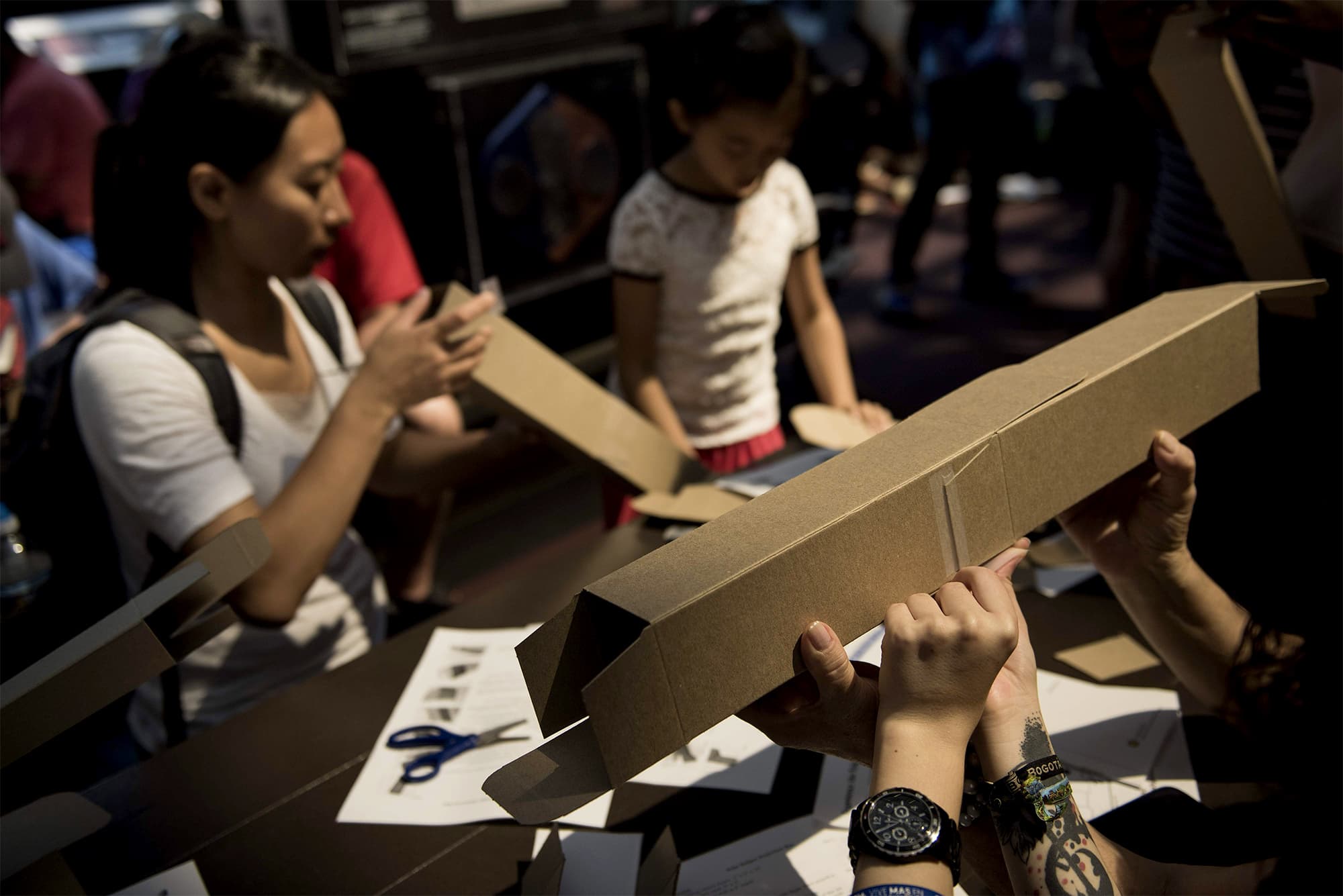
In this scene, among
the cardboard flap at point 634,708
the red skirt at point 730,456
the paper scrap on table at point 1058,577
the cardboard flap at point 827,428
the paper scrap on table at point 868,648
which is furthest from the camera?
the red skirt at point 730,456

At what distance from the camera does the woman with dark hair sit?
1.36m

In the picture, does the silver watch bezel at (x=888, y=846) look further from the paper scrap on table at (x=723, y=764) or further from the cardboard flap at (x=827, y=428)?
the cardboard flap at (x=827, y=428)

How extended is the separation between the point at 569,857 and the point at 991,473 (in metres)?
0.56

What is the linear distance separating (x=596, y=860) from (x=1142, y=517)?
69 cm

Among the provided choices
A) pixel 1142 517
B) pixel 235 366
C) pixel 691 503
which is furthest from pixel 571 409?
pixel 1142 517

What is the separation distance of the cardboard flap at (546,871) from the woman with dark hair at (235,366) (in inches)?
22.8

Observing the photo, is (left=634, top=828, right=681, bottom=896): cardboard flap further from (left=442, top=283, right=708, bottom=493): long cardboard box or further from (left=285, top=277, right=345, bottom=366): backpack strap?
(left=285, top=277, right=345, bottom=366): backpack strap

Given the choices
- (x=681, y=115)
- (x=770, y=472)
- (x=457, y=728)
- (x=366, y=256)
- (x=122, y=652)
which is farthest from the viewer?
(x=366, y=256)

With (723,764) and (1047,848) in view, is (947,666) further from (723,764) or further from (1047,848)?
(723,764)

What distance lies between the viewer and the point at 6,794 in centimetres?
135

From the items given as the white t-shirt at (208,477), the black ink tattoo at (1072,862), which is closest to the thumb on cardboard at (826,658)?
the black ink tattoo at (1072,862)

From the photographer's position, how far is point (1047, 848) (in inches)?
35.1

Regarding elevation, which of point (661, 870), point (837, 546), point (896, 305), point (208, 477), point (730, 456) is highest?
point (837, 546)

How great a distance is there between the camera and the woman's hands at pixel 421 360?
1.44 metres
